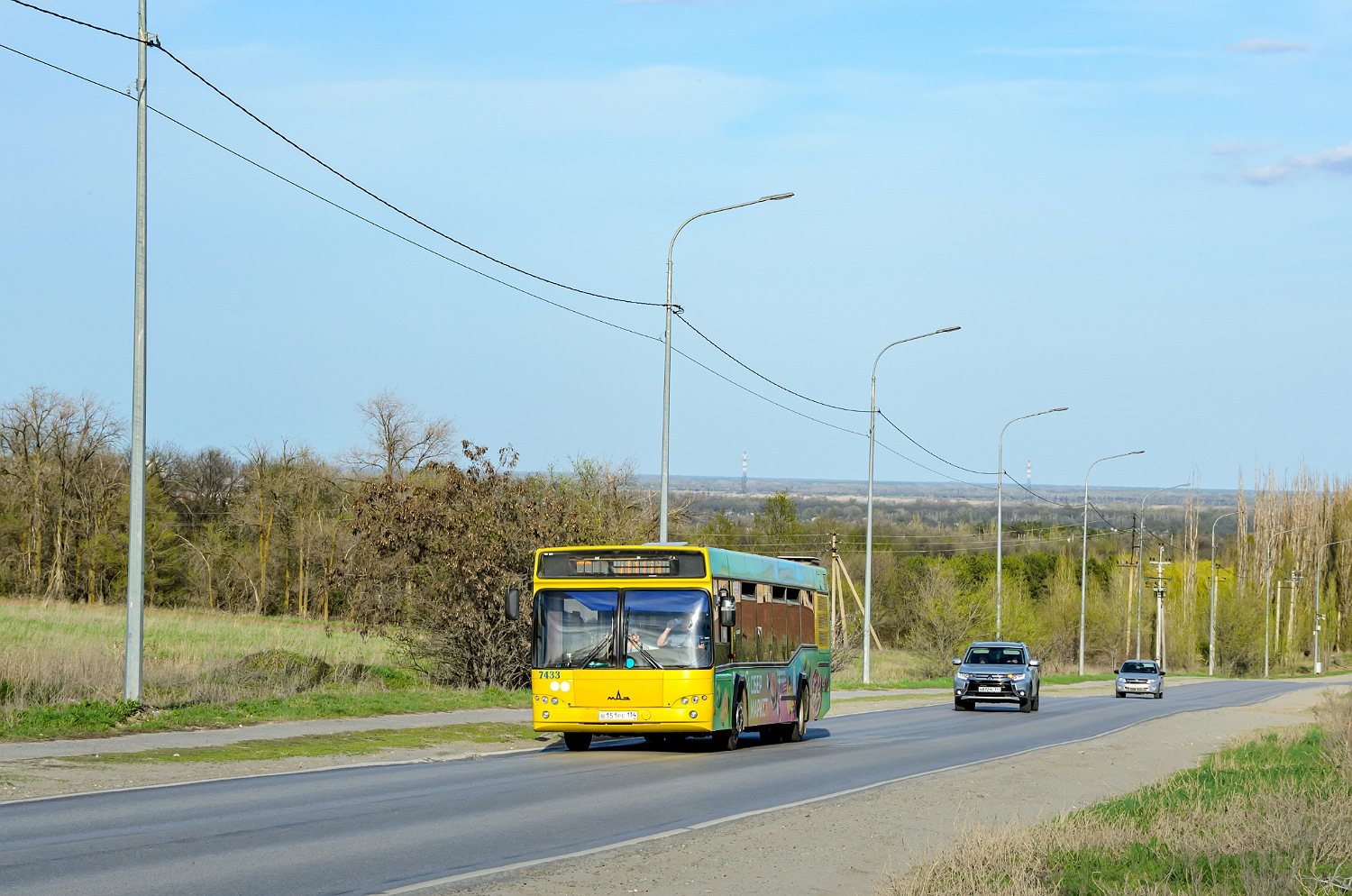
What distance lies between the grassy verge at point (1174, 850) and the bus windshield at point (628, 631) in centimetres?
837

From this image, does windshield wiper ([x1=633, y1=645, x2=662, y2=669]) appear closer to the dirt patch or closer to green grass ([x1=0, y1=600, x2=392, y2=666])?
the dirt patch

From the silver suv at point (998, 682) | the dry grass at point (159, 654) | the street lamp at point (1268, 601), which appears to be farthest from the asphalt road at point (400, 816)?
the street lamp at point (1268, 601)

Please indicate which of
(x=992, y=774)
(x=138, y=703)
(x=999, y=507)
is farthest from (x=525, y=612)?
(x=999, y=507)

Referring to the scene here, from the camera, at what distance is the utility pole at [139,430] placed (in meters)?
19.7

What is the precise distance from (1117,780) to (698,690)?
582cm

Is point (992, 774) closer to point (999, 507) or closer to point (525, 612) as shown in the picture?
point (525, 612)

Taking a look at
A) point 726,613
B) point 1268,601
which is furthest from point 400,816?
point 1268,601

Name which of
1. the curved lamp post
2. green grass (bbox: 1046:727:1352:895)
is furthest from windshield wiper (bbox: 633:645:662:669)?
the curved lamp post

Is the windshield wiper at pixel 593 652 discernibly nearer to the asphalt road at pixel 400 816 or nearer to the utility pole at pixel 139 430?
the asphalt road at pixel 400 816

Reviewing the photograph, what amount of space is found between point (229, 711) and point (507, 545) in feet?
32.7

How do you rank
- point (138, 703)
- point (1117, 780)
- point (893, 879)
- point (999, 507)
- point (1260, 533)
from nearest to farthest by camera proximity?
point (893, 879) → point (1117, 780) → point (138, 703) → point (999, 507) → point (1260, 533)

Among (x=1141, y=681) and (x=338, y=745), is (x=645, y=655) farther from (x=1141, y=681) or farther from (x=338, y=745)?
(x=1141, y=681)

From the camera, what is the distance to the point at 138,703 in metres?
20.2

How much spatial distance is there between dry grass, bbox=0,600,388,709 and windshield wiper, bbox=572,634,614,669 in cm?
648
